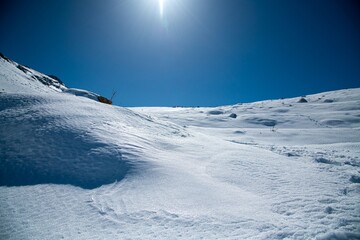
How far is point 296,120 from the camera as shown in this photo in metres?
13.9

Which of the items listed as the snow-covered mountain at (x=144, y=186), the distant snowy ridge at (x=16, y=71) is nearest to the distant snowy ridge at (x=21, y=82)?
the distant snowy ridge at (x=16, y=71)

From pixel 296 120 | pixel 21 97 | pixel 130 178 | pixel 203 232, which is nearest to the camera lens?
pixel 203 232

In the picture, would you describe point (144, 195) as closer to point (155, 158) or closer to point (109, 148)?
point (155, 158)

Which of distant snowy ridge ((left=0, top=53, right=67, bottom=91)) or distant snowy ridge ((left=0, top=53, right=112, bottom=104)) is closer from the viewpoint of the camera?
distant snowy ridge ((left=0, top=53, right=112, bottom=104))

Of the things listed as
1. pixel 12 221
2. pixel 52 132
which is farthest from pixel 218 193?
pixel 52 132

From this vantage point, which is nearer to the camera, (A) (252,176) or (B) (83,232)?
(B) (83,232)

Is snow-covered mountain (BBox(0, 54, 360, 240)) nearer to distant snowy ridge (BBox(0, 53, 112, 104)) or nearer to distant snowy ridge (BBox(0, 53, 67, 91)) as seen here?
Answer: distant snowy ridge (BBox(0, 53, 112, 104))

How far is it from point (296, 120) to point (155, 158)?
12921 millimetres

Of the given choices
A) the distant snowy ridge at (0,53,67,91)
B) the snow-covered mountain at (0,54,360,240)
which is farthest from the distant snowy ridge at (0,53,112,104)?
the snow-covered mountain at (0,54,360,240)

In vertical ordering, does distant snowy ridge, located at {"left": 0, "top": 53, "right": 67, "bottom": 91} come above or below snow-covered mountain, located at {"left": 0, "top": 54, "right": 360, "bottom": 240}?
above

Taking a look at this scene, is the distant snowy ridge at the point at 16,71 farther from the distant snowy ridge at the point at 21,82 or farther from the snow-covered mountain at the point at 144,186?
the snow-covered mountain at the point at 144,186

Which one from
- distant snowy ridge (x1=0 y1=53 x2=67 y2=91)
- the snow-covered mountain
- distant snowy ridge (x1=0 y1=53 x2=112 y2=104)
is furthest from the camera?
distant snowy ridge (x1=0 y1=53 x2=67 y2=91)

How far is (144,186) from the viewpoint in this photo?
10.4ft

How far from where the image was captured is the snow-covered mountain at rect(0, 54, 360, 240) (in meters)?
2.22
